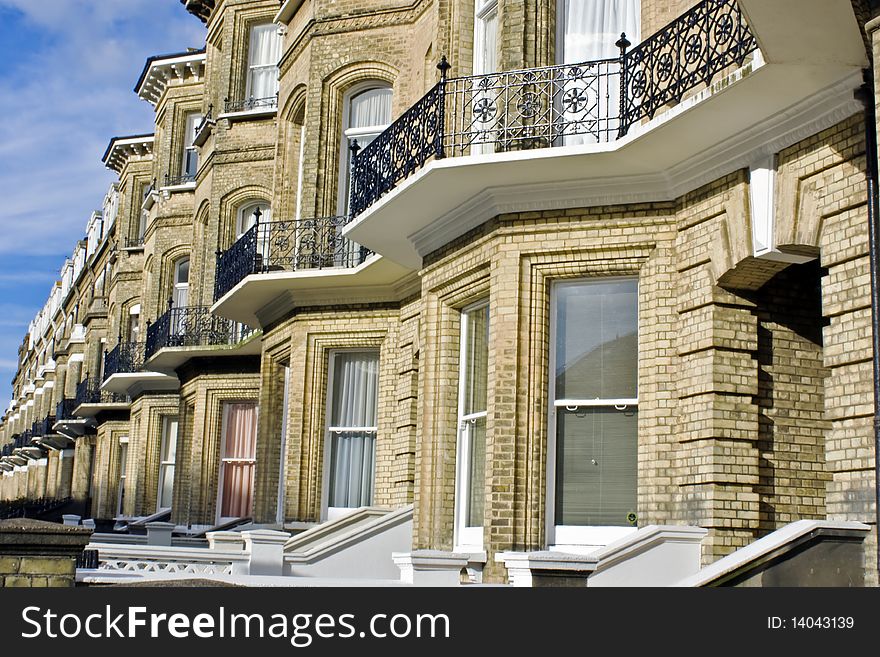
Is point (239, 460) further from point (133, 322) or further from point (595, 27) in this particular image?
point (595, 27)

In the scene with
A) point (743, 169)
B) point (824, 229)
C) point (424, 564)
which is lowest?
point (424, 564)

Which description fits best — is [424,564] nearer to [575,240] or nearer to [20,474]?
[575,240]

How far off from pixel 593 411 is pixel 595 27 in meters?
4.43

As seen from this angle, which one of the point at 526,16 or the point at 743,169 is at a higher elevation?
the point at 526,16

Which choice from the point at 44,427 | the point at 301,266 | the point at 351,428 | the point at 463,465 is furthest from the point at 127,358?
the point at 463,465

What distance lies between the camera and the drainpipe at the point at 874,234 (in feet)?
30.7

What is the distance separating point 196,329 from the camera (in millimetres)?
25766

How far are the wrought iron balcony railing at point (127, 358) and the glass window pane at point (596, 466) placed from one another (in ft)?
66.7

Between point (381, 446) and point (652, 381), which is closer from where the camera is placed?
point (652, 381)

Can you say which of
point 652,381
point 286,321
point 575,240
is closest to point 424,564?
point 652,381

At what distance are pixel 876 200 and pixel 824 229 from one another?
0.81 m

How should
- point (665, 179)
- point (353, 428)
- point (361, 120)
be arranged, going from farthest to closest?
point (361, 120), point (353, 428), point (665, 179)

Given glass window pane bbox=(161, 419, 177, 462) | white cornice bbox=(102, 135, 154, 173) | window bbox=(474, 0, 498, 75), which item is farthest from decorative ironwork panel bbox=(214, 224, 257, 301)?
white cornice bbox=(102, 135, 154, 173)

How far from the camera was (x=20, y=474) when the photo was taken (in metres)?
62.1
